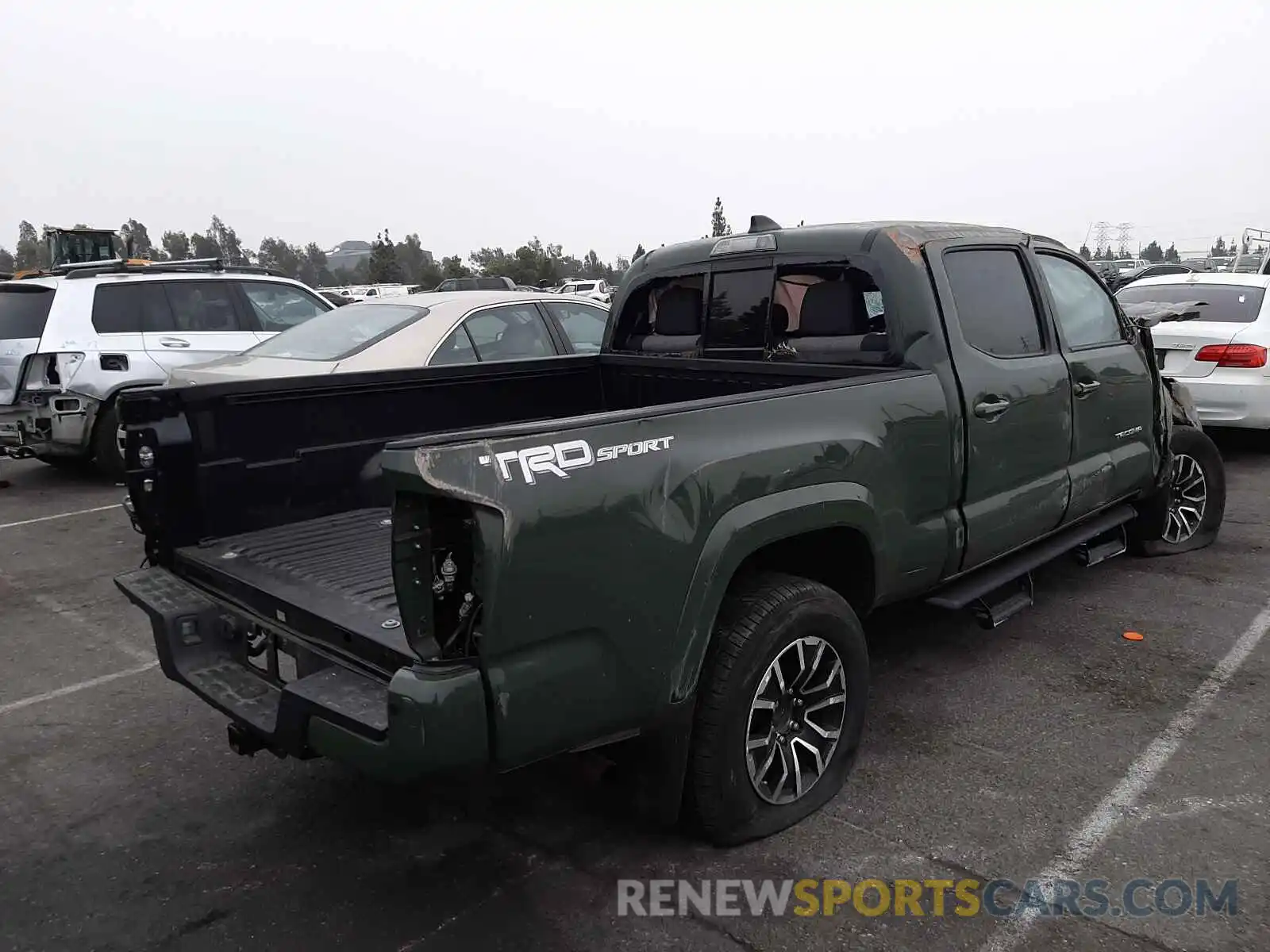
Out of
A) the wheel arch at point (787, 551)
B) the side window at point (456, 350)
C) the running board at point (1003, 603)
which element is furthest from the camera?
the side window at point (456, 350)

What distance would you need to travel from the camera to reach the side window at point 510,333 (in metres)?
6.76

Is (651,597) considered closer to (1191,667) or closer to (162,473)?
(162,473)

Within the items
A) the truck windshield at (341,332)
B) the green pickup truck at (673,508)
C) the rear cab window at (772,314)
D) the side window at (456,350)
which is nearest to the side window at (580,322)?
the side window at (456,350)

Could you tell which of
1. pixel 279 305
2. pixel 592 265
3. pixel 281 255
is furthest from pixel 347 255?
pixel 279 305

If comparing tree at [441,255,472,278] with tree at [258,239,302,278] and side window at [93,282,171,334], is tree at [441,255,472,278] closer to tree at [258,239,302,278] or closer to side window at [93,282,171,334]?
tree at [258,239,302,278]

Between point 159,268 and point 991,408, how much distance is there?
789 centimetres

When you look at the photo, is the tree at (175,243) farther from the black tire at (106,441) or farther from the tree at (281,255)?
the black tire at (106,441)

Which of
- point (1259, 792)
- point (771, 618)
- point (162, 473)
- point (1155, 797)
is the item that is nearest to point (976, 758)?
point (1155, 797)

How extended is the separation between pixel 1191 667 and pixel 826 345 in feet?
7.28

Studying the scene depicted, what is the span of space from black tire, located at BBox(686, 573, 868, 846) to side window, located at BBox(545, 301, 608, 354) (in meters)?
4.65

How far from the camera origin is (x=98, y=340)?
26.3 feet

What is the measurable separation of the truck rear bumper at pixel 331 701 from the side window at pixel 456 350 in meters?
3.44

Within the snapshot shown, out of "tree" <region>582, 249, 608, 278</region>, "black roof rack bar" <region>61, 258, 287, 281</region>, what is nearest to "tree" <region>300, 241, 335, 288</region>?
"tree" <region>582, 249, 608, 278</region>

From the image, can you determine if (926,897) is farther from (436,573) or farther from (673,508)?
(436,573)
